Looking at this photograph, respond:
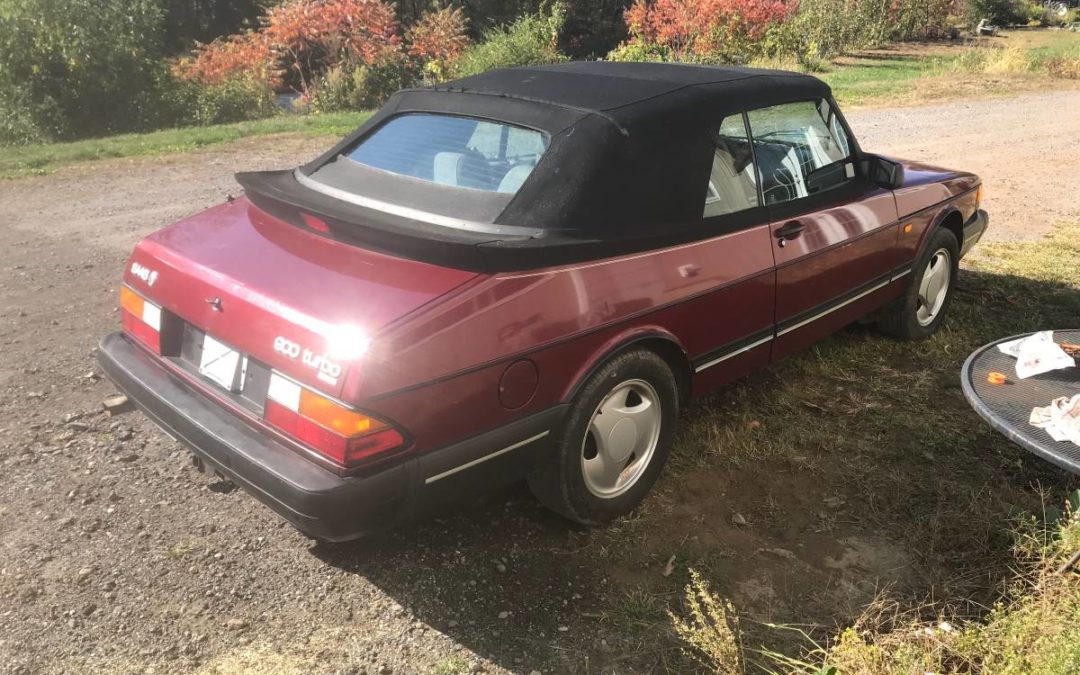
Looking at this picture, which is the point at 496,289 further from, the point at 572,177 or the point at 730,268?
the point at 730,268

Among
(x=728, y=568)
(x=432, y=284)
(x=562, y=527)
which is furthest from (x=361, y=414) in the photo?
(x=728, y=568)

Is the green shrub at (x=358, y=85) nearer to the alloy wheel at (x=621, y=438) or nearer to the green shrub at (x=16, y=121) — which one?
the green shrub at (x=16, y=121)

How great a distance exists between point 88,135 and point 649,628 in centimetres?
1454

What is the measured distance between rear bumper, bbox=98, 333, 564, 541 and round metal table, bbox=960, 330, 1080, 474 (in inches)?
59.7

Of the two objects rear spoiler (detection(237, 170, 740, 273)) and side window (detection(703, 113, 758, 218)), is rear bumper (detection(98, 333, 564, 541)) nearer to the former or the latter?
rear spoiler (detection(237, 170, 740, 273))

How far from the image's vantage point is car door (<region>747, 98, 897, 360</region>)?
3725 mm

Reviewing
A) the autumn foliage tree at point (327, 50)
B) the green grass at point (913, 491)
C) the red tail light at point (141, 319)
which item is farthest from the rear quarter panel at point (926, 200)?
the autumn foliage tree at point (327, 50)

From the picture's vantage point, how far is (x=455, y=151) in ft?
10.7

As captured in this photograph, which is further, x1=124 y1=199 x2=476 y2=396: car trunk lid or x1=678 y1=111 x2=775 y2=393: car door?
x1=678 y1=111 x2=775 y2=393: car door

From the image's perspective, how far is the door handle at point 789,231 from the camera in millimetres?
3658

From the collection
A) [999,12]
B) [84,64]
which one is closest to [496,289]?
[84,64]

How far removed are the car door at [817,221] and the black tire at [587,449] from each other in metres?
0.86

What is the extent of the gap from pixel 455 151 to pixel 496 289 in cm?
91

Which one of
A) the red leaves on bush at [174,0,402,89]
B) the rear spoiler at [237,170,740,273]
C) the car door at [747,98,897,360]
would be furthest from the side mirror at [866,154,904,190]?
the red leaves on bush at [174,0,402,89]
